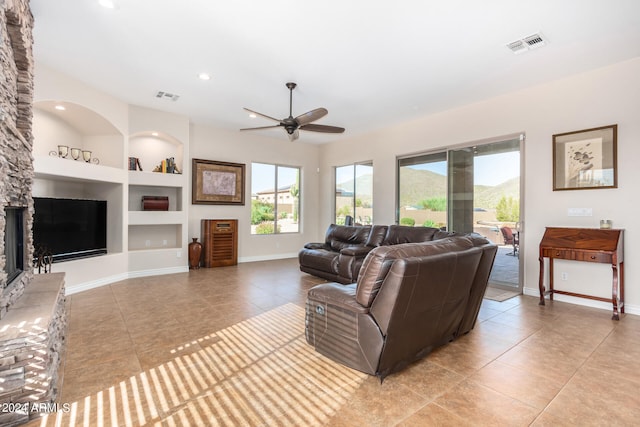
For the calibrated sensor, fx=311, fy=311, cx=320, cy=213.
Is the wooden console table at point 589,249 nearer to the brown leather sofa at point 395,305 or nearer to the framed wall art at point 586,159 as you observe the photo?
the framed wall art at point 586,159

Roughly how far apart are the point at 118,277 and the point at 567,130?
7.14 m

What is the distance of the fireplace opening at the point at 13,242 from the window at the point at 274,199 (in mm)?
4754

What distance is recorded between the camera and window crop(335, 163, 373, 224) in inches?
290

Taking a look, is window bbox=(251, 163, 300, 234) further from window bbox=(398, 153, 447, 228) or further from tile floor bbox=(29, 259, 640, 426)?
tile floor bbox=(29, 259, 640, 426)

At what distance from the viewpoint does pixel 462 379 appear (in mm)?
2215

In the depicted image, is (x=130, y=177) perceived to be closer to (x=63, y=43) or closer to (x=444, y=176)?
(x=63, y=43)

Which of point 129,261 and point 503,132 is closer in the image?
point 503,132

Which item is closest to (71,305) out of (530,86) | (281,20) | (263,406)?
(263,406)

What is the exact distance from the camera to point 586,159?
404 cm

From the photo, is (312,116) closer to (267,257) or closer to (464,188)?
(464,188)

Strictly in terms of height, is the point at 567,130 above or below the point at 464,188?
above

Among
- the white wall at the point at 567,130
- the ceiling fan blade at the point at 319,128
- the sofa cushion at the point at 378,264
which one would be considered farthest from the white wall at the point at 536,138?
the sofa cushion at the point at 378,264

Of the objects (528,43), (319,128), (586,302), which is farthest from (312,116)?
(586,302)

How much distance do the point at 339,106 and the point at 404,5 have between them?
2.68 m
